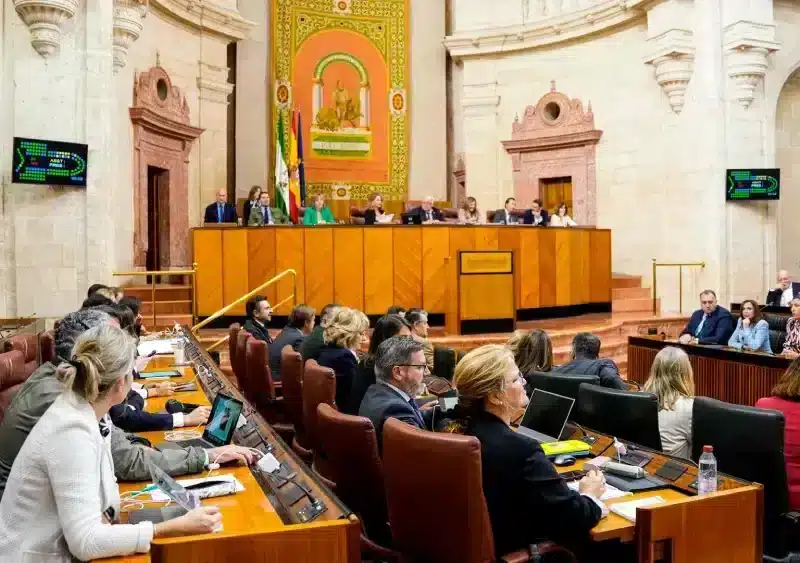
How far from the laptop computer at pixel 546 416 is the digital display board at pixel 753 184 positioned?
8996 mm

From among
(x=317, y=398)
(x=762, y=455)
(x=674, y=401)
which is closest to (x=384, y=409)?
(x=317, y=398)

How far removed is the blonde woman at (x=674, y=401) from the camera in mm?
3652

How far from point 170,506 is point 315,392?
1.54 metres

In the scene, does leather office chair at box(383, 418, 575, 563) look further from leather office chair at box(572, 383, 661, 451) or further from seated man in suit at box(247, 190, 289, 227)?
seated man in suit at box(247, 190, 289, 227)

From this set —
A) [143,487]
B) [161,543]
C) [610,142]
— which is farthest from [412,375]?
[610,142]

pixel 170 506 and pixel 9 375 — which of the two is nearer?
pixel 170 506

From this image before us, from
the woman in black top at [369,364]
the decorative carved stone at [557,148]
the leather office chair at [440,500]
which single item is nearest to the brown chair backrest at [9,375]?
the woman in black top at [369,364]

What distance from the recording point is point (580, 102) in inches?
521

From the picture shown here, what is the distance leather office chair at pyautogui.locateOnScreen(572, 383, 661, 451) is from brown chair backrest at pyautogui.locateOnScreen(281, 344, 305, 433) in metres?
1.78

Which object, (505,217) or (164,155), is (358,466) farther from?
(164,155)

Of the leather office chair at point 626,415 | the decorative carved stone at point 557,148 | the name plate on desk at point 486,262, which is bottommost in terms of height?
the leather office chair at point 626,415

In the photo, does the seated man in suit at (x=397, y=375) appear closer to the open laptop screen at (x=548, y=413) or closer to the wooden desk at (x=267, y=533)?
the open laptop screen at (x=548, y=413)

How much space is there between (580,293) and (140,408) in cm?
858

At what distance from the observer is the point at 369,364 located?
380cm
